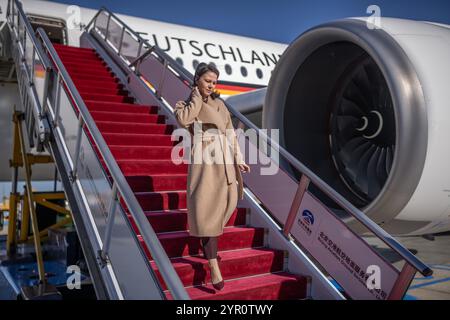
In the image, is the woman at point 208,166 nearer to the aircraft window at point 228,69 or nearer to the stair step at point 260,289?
the stair step at point 260,289

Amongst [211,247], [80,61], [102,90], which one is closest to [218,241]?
[211,247]

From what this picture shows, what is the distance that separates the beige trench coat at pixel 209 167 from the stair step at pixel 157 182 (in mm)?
1384

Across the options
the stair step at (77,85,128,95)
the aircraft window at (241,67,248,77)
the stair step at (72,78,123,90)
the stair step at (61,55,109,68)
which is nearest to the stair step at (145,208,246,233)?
the stair step at (77,85,128,95)

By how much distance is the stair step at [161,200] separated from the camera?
3.81m

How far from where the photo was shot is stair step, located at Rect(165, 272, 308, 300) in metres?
2.96

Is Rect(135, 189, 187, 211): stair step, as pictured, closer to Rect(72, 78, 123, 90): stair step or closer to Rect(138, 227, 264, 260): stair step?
Rect(138, 227, 264, 260): stair step

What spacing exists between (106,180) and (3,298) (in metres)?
3.18

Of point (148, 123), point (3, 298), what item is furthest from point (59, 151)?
point (3, 298)

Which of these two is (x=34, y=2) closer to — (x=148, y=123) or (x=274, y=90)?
(x=148, y=123)

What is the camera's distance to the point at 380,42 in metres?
3.21

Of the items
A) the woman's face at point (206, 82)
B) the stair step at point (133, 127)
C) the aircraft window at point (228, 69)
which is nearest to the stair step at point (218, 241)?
the woman's face at point (206, 82)

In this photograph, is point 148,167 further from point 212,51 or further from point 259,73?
point 259,73

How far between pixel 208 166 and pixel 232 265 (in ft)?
3.37

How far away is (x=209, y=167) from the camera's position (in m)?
2.70
